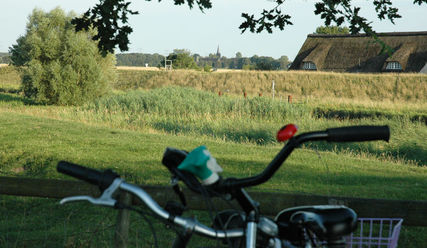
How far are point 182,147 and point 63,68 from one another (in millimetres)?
24918

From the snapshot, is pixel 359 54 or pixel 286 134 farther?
pixel 359 54

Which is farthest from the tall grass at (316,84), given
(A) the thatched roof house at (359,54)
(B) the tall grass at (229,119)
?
(B) the tall grass at (229,119)

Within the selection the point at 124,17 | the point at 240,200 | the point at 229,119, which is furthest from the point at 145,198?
the point at 229,119

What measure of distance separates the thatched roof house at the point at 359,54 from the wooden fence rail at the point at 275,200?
5778 centimetres

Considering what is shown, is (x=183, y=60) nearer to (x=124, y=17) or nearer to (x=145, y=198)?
(x=124, y=17)

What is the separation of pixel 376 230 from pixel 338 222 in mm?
5709

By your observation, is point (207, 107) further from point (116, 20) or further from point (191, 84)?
point (191, 84)

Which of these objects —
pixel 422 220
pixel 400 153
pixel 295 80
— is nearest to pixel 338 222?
pixel 422 220

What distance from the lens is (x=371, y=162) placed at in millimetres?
13523

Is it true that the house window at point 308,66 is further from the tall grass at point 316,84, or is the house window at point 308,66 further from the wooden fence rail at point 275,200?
the wooden fence rail at point 275,200

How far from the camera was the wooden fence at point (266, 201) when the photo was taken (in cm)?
327

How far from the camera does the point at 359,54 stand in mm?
64062

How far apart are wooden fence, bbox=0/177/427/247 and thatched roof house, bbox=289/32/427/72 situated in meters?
57.8

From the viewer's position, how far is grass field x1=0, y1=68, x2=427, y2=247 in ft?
23.1
